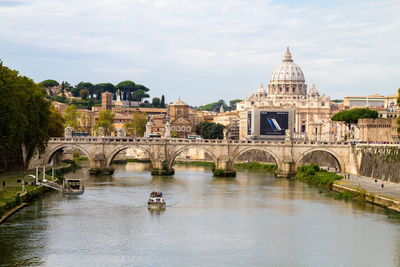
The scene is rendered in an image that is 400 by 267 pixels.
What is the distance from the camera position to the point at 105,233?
37.1 m

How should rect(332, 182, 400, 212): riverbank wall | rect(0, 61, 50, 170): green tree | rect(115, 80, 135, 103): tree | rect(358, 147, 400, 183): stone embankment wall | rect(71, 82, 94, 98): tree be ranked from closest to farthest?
rect(332, 182, 400, 212): riverbank wall < rect(0, 61, 50, 170): green tree < rect(358, 147, 400, 183): stone embankment wall < rect(115, 80, 135, 103): tree < rect(71, 82, 94, 98): tree

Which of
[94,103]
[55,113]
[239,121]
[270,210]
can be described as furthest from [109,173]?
[94,103]

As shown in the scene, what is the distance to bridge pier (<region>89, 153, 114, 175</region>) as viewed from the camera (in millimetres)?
68438

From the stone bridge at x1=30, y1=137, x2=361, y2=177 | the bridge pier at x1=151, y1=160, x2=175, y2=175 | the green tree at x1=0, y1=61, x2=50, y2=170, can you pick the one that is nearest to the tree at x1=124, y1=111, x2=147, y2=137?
the stone bridge at x1=30, y1=137, x2=361, y2=177

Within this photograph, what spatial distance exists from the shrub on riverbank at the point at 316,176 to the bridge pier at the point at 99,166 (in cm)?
1831

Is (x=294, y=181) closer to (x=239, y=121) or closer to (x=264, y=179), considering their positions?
(x=264, y=179)

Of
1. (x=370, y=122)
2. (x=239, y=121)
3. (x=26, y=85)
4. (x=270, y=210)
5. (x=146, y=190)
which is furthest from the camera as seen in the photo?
(x=239, y=121)

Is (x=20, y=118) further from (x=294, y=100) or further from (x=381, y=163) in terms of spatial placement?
(x=294, y=100)

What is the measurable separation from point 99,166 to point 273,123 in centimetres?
2754

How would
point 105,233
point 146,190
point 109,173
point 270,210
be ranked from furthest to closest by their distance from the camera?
point 109,173 < point 146,190 < point 270,210 < point 105,233

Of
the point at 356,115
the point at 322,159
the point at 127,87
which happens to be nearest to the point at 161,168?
the point at 322,159

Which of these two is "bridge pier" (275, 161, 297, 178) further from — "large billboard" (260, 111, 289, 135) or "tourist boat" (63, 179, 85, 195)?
"tourist boat" (63, 179, 85, 195)

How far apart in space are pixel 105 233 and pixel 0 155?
75.2 feet

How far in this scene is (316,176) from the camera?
62.5 metres
